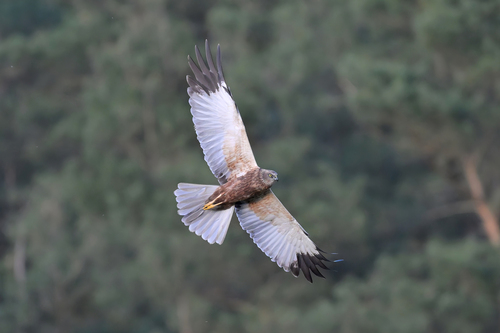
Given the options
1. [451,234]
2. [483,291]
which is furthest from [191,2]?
[483,291]

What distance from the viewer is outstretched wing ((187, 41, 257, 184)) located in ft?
29.9

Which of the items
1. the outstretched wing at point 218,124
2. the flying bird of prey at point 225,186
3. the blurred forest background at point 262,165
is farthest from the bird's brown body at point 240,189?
the blurred forest background at point 262,165

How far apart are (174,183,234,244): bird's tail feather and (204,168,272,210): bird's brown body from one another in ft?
0.44

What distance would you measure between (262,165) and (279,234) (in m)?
11.5

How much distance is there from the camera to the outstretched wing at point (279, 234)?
9.31 m

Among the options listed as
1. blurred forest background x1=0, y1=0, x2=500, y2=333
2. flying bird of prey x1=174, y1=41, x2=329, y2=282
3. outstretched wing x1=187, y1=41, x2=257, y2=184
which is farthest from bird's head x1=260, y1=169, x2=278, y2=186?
blurred forest background x1=0, y1=0, x2=500, y2=333

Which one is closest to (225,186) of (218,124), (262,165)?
(218,124)

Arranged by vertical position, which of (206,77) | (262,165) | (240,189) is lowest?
(262,165)

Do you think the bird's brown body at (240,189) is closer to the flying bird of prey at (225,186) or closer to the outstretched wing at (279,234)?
the flying bird of prey at (225,186)

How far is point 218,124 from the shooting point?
360 inches

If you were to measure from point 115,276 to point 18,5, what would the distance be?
11.1 meters

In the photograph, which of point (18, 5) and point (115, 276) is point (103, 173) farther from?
point (18, 5)

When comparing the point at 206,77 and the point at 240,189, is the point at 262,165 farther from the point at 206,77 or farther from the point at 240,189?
the point at 240,189

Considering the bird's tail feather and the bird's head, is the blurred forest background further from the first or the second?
the bird's head
